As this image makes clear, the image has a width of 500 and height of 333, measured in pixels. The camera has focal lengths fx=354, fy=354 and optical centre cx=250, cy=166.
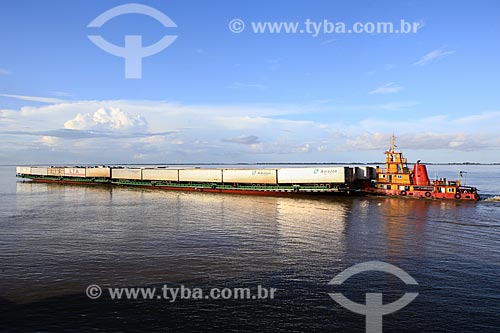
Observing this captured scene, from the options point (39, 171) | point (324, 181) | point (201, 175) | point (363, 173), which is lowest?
point (324, 181)

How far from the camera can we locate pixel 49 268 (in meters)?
25.8

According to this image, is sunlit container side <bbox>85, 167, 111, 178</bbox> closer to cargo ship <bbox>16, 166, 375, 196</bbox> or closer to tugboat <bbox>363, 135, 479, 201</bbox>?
cargo ship <bbox>16, 166, 375, 196</bbox>

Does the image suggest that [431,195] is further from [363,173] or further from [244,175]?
[244,175]

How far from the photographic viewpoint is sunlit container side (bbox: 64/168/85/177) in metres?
111

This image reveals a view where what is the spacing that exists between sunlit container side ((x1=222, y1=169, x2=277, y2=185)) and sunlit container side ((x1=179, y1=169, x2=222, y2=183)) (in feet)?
6.38

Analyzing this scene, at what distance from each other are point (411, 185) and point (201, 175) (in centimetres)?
4778

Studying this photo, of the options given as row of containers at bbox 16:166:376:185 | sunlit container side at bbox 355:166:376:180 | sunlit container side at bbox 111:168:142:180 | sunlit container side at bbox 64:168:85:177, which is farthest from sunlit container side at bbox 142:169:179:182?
sunlit container side at bbox 355:166:376:180

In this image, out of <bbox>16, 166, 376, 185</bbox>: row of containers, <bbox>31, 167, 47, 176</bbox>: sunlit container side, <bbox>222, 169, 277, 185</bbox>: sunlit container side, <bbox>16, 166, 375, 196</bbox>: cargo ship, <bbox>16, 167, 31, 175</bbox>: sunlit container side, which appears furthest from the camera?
<bbox>16, 167, 31, 175</bbox>: sunlit container side

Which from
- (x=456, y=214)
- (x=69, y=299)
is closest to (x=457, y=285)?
(x=69, y=299)

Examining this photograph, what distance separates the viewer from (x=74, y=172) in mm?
112562

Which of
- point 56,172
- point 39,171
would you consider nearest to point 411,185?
point 56,172

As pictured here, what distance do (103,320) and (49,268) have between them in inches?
415

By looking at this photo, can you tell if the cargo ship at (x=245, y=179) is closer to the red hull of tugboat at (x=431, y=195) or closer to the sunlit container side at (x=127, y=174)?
the sunlit container side at (x=127, y=174)

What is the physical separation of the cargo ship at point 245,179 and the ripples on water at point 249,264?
18629 millimetres
